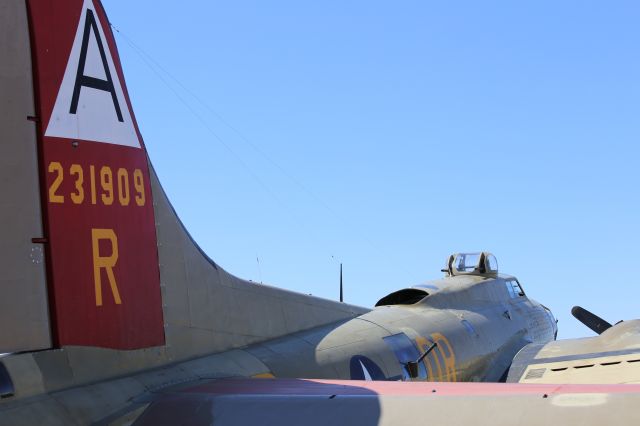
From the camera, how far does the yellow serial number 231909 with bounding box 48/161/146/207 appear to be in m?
5.89

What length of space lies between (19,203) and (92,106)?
1084 millimetres

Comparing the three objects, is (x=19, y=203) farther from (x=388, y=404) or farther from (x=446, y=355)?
(x=446, y=355)

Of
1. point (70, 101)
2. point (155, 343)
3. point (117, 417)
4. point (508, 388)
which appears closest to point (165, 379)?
point (155, 343)

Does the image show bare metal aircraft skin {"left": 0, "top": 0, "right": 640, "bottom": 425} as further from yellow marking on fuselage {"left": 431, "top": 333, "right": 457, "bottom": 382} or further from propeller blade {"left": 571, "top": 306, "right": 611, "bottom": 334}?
propeller blade {"left": 571, "top": 306, "right": 611, "bottom": 334}

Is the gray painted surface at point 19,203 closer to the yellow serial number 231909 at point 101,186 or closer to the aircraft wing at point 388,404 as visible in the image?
the yellow serial number 231909 at point 101,186

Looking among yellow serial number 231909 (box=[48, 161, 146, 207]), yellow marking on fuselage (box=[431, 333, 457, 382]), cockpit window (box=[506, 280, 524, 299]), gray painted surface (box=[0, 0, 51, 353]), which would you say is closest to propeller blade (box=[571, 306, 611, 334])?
cockpit window (box=[506, 280, 524, 299])

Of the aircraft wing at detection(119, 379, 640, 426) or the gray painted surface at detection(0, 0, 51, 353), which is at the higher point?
the gray painted surface at detection(0, 0, 51, 353)

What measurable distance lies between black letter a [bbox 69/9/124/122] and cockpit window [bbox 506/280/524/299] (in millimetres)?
10112

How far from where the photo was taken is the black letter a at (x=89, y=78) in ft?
20.2

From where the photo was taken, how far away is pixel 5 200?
5512 millimetres

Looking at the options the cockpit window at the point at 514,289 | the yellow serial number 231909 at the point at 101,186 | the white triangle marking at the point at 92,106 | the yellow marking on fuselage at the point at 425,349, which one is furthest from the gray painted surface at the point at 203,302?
the cockpit window at the point at 514,289

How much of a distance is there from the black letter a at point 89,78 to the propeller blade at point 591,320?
Result: 10.5 metres

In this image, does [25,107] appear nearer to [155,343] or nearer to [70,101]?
[70,101]

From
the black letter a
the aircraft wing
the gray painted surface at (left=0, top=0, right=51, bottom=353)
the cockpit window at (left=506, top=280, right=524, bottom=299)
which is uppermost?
the black letter a
